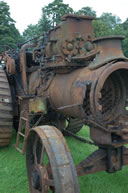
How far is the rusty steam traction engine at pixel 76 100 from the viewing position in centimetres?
233

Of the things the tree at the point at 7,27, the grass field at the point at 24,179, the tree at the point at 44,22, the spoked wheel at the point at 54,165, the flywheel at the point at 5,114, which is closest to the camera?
the spoked wheel at the point at 54,165

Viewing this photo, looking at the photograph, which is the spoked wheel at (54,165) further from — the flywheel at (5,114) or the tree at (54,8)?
the tree at (54,8)

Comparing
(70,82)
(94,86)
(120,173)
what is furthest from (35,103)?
(120,173)

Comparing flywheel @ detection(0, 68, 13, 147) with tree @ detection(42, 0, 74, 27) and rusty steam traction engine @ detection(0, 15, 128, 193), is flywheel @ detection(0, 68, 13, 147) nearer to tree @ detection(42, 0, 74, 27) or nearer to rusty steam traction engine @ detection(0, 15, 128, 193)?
rusty steam traction engine @ detection(0, 15, 128, 193)

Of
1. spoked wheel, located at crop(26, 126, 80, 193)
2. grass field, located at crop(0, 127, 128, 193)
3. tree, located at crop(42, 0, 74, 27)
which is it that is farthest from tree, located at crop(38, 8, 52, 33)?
spoked wheel, located at crop(26, 126, 80, 193)

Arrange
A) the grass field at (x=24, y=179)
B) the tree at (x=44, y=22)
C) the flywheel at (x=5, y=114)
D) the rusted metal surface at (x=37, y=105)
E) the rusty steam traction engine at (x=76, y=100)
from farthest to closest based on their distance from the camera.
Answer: the tree at (x=44, y=22), the flywheel at (x=5, y=114), the rusted metal surface at (x=37, y=105), the grass field at (x=24, y=179), the rusty steam traction engine at (x=76, y=100)

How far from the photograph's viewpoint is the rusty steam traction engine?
2.33 meters

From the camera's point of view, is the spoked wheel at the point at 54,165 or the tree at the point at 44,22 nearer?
the spoked wheel at the point at 54,165

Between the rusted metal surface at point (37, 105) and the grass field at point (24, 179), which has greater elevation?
the rusted metal surface at point (37, 105)

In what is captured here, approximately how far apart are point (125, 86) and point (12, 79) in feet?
10.4

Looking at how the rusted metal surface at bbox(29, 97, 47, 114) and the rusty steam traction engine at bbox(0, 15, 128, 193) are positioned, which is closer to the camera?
the rusty steam traction engine at bbox(0, 15, 128, 193)

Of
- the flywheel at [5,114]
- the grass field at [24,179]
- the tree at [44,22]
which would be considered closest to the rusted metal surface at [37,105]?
the flywheel at [5,114]

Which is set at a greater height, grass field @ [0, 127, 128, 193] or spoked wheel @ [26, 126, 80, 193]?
spoked wheel @ [26, 126, 80, 193]

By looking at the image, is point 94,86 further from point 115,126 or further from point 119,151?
point 119,151
